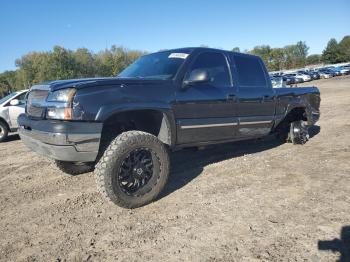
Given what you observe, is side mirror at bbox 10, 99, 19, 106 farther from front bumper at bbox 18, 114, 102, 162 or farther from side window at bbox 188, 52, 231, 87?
side window at bbox 188, 52, 231, 87

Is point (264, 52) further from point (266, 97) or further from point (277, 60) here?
point (266, 97)

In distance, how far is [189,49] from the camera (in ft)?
16.9

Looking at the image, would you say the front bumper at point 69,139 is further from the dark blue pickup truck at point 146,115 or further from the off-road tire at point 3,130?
the off-road tire at point 3,130

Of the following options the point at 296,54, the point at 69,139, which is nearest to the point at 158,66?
the point at 69,139

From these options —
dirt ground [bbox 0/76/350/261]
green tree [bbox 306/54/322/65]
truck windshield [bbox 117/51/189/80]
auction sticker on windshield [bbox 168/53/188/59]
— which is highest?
green tree [bbox 306/54/322/65]

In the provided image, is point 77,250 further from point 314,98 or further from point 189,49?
point 314,98

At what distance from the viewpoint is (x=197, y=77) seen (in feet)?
15.3

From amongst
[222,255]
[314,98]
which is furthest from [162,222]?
[314,98]

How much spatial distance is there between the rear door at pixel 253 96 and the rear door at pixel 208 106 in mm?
212

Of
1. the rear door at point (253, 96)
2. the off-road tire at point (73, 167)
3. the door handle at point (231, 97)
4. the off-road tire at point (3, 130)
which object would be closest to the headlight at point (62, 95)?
the off-road tire at point (73, 167)

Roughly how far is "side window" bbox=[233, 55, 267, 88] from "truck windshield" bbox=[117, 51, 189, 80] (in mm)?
1134

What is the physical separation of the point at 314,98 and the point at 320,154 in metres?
1.71

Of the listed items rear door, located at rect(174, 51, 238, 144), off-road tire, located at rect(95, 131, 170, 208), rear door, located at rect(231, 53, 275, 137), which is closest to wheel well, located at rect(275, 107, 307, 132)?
rear door, located at rect(231, 53, 275, 137)

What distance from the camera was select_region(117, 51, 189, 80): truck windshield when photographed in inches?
193
